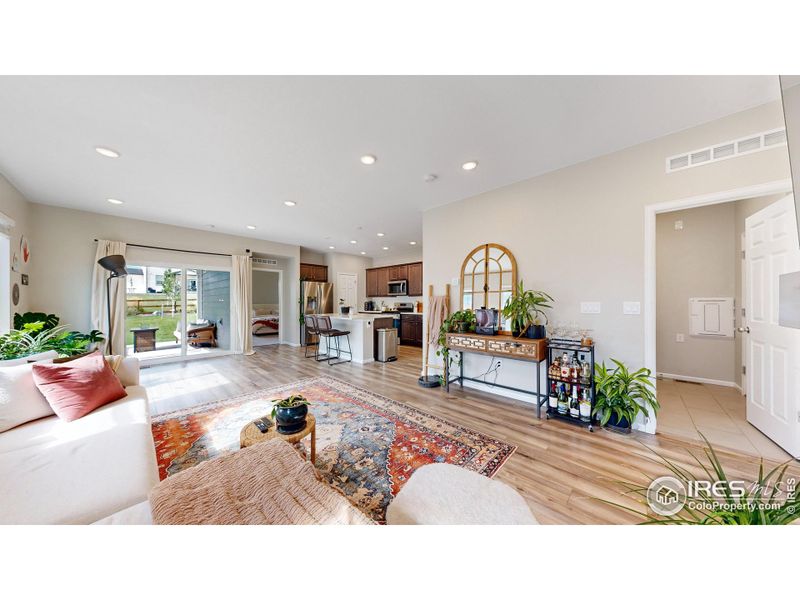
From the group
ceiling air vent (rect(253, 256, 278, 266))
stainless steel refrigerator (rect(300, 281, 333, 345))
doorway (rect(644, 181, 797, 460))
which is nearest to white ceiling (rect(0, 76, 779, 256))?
doorway (rect(644, 181, 797, 460))

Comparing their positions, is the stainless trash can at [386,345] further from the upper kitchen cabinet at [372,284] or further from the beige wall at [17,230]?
the beige wall at [17,230]

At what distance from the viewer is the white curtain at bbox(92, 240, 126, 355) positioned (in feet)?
13.6

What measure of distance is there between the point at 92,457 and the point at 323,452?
1.24 m

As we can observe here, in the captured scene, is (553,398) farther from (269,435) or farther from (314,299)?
(314,299)

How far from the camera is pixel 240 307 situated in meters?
5.65

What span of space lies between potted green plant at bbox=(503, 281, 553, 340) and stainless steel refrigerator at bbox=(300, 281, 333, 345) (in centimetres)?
524

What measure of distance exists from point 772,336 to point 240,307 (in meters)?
7.41

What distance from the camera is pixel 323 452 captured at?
1.99 m

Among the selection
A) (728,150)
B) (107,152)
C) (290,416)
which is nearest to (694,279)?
(728,150)

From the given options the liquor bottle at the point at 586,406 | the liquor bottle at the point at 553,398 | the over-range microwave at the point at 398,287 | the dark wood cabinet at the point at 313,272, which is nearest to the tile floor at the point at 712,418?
the liquor bottle at the point at 586,406

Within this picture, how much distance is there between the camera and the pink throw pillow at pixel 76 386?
1.67 metres

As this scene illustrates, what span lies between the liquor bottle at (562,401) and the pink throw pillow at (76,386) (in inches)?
147
